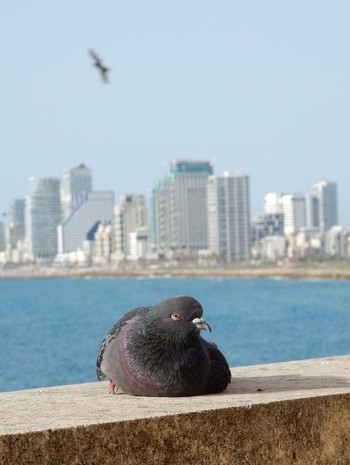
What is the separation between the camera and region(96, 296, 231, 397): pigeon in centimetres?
487

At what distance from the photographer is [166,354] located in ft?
16.0

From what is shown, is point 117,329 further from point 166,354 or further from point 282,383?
point 282,383

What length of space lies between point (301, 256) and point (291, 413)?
609ft

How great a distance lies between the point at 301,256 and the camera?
189375 millimetres

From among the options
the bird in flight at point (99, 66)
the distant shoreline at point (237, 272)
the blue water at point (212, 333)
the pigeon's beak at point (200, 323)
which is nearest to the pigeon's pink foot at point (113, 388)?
the pigeon's beak at point (200, 323)

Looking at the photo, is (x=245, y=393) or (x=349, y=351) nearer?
(x=245, y=393)

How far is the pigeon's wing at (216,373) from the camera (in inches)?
198

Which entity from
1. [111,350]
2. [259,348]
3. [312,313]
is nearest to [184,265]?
[312,313]

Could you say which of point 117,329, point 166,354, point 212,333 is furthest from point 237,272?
point 166,354

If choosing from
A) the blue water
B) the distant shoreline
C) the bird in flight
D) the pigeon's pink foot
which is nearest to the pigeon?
the pigeon's pink foot

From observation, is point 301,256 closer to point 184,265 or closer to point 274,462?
point 184,265

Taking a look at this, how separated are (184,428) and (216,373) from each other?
79 centimetres

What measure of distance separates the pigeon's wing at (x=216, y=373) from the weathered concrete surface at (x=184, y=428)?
0.08m

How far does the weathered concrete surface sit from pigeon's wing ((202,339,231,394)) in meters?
0.08
